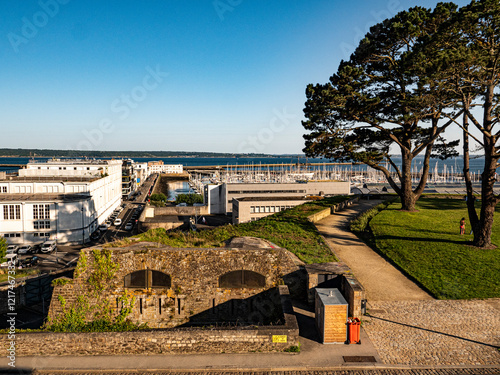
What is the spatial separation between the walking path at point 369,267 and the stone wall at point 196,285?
3919 millimetres

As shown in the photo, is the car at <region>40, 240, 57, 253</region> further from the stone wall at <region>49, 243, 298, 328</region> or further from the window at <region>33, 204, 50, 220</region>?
the stone wall at <region>49, 243, 298, 328</region>

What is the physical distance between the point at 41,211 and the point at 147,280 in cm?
3613

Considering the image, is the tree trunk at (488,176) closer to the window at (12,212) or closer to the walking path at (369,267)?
the walking path at (369,267)

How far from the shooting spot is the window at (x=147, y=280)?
597 inches

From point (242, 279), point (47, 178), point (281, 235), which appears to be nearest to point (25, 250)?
point (47, 178)

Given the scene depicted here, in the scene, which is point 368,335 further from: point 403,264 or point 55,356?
point 55,356

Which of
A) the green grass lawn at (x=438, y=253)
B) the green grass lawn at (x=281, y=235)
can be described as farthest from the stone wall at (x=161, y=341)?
the green grass lawn at (x=438, y=253)

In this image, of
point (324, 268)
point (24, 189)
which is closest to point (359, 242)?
point (324, 268)

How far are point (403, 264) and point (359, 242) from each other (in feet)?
13.9

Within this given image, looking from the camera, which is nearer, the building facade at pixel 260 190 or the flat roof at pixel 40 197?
the flat roof at pixel 40 197

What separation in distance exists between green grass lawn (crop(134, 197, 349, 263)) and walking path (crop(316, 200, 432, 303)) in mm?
933

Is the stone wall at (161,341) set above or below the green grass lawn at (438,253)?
below

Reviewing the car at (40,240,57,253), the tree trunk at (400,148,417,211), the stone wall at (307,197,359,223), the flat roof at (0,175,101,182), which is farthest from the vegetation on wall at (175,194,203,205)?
the tree trunk at (400,148,417,211)

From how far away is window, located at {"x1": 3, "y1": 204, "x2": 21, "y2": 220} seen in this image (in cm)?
4291
